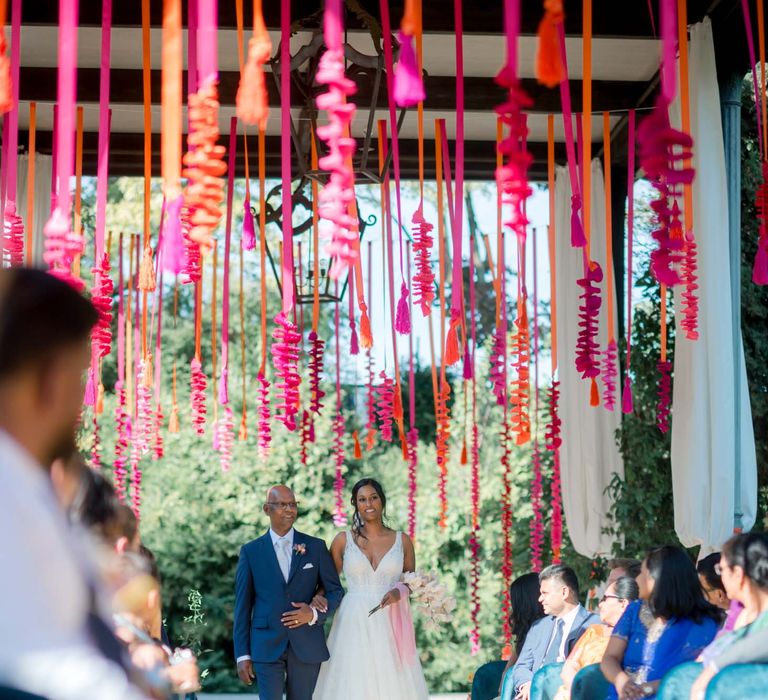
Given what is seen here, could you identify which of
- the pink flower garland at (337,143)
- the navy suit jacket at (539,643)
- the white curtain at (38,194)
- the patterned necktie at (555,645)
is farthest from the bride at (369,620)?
the pink flower garland at (337,143)

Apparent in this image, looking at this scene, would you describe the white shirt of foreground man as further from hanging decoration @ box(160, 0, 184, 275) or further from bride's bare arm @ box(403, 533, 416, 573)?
bride's bare arm @ box(403, 533, 416, 573)

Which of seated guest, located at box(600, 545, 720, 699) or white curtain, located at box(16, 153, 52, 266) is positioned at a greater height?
white curtain, located at box(16, 153, 52, 266)

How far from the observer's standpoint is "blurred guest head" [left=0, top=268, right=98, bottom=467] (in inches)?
31.9

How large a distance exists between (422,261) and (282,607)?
6.67 feet

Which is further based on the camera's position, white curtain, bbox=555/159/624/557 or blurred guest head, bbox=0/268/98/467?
white curtain, bbox=555/159/624/557

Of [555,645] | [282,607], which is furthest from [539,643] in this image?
[282,607]

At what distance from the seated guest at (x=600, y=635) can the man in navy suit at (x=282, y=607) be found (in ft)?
5.06

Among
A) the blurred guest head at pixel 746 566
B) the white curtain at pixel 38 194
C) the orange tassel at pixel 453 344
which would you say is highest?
the white curtain at pixel 38 194

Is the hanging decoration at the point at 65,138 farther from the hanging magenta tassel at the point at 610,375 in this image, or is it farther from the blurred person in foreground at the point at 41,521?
the hanging magenta tassel at the point at 610,375

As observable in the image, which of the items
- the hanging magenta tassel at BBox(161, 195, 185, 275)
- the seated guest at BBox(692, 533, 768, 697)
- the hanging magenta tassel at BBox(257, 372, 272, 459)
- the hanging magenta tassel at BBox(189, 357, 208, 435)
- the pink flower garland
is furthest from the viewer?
the hanging magenta tassel at BBox(189, 357, 208, 435)

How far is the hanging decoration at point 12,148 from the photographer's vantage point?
2.98 metres

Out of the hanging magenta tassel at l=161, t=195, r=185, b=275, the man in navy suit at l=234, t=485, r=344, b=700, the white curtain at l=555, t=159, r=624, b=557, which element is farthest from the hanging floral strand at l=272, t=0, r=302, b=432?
the white curtain at l=555, t=159, r=624, b=557

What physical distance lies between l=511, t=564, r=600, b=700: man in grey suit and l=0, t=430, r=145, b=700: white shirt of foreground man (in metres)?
3.61

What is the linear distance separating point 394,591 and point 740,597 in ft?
8.87
